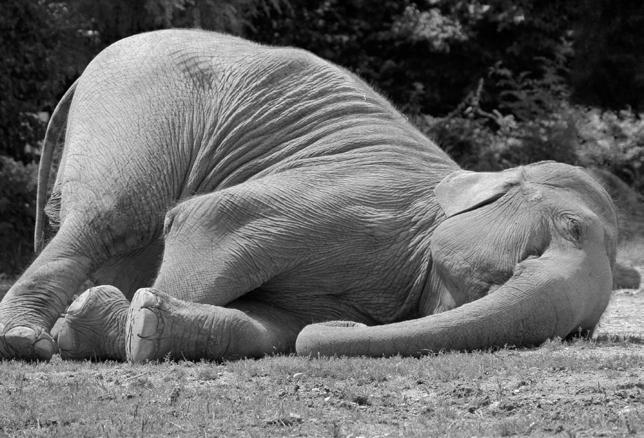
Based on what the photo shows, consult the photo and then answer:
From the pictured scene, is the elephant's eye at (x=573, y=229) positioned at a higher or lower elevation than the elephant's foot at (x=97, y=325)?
higher

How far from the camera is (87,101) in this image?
8.84 metres

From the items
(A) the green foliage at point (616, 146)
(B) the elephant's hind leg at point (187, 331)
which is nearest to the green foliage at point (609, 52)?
(A) the green foliage at point (616, 146)

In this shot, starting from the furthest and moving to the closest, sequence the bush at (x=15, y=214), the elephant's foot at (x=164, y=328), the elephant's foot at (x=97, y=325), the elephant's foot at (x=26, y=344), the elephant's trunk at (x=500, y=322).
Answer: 1. the bush at (x=15, y=214)
2. the elephant's foot at (x=26, y=344)
3. the elephant's foot at (x=97, y=325)
4. the elephant's foot at (x=164, y=328)
5. the elephant's trunk at (x=500, y=322)

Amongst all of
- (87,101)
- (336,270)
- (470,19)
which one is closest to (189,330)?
(336,270)

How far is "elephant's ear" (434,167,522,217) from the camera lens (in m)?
7.55

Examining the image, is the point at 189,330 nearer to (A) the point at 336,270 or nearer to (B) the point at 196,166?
(A) the point at 336,270

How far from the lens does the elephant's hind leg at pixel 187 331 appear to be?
7094 mm

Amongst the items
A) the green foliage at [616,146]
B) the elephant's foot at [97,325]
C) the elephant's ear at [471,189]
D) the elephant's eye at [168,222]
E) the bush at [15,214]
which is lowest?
the bush at [15,214]

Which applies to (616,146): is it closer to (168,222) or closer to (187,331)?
(168,222)

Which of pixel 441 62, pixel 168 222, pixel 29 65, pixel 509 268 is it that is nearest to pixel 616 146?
pixel 441 62

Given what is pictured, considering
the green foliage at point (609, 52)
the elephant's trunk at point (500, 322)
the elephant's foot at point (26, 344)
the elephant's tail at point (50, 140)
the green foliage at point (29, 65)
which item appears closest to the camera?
the elephant's trunk at point (500, 322)

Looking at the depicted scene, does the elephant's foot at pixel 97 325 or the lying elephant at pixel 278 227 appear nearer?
the lying elephant at pixel 278 227

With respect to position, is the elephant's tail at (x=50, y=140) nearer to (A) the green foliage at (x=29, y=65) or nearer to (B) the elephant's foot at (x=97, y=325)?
(B) the elephant's foot at (x=97, y=325)

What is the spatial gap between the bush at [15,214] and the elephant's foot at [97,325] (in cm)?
856
